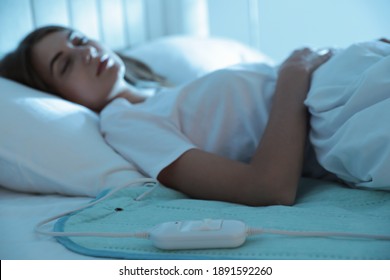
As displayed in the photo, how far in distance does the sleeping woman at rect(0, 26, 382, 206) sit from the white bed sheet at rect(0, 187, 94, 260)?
19 centimetres

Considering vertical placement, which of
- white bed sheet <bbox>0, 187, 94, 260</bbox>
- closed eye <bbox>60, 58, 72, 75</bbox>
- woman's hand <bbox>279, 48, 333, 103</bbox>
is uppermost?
woman's hand <bbox>279, 48, 333, 103</bbox>

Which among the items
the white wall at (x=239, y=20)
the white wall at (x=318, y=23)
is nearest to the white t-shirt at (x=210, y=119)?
the white wall at (x=239, y=20)

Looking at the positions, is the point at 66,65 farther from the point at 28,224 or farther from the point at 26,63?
the point at 28,224

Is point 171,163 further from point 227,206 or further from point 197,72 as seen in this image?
point 197,72

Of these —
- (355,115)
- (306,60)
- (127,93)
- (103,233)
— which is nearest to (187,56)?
(127,93)

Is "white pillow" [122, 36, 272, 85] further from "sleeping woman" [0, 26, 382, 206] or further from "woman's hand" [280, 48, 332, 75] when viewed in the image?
"woman's hand" [280, 48, 332, 75]

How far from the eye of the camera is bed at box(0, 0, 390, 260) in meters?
0.60

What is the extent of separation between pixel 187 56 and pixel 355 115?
1.08m

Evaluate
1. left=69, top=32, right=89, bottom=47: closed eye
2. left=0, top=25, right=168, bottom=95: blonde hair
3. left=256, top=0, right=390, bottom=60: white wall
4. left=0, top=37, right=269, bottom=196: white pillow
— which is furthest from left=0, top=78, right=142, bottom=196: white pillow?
left=256, top=0, right=390, bottom=60: white wall

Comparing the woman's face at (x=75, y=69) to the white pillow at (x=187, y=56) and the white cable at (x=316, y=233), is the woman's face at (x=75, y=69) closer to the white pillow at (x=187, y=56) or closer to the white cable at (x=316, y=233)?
the white pillow at (x=187, y=56)

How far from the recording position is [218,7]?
2.42m

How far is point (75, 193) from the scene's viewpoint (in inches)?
38.0

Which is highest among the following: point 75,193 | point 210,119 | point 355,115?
point 355,115
